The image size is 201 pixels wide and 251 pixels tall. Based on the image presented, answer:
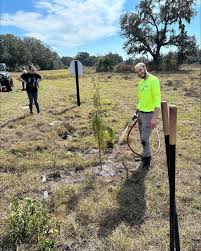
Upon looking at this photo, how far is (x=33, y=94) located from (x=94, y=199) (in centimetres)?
636

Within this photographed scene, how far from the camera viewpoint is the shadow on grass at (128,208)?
458cm

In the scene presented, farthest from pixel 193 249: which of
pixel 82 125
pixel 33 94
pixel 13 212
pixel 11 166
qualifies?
pixel 33 94

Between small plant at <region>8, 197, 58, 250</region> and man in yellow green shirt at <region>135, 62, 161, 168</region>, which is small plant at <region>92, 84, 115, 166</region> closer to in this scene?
man in yellow green shirt at <region>135, 62, 161, 168</region>

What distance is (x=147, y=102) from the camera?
6.12 metres

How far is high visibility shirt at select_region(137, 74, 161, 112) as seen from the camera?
237 inches

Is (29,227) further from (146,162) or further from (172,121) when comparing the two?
(146,162)

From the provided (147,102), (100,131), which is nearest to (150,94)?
(147,102)

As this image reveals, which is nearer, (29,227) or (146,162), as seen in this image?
(29,227)

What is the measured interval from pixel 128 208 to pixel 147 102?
197cm

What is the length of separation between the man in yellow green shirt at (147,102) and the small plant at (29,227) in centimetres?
266

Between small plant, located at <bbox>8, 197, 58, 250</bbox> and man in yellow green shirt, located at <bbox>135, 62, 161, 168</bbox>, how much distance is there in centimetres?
266

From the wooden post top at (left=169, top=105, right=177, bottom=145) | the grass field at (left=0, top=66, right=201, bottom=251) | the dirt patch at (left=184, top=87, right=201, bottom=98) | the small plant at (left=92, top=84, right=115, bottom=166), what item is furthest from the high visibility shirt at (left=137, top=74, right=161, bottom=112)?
the dirt patch at (left=184, top=87, right=201, bottom=98)

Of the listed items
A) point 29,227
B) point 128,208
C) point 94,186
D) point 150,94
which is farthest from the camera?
point 150,94

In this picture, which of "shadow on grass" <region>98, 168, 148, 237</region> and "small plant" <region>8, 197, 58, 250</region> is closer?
"small plant" <region>8, 197, 58, 250</region>
